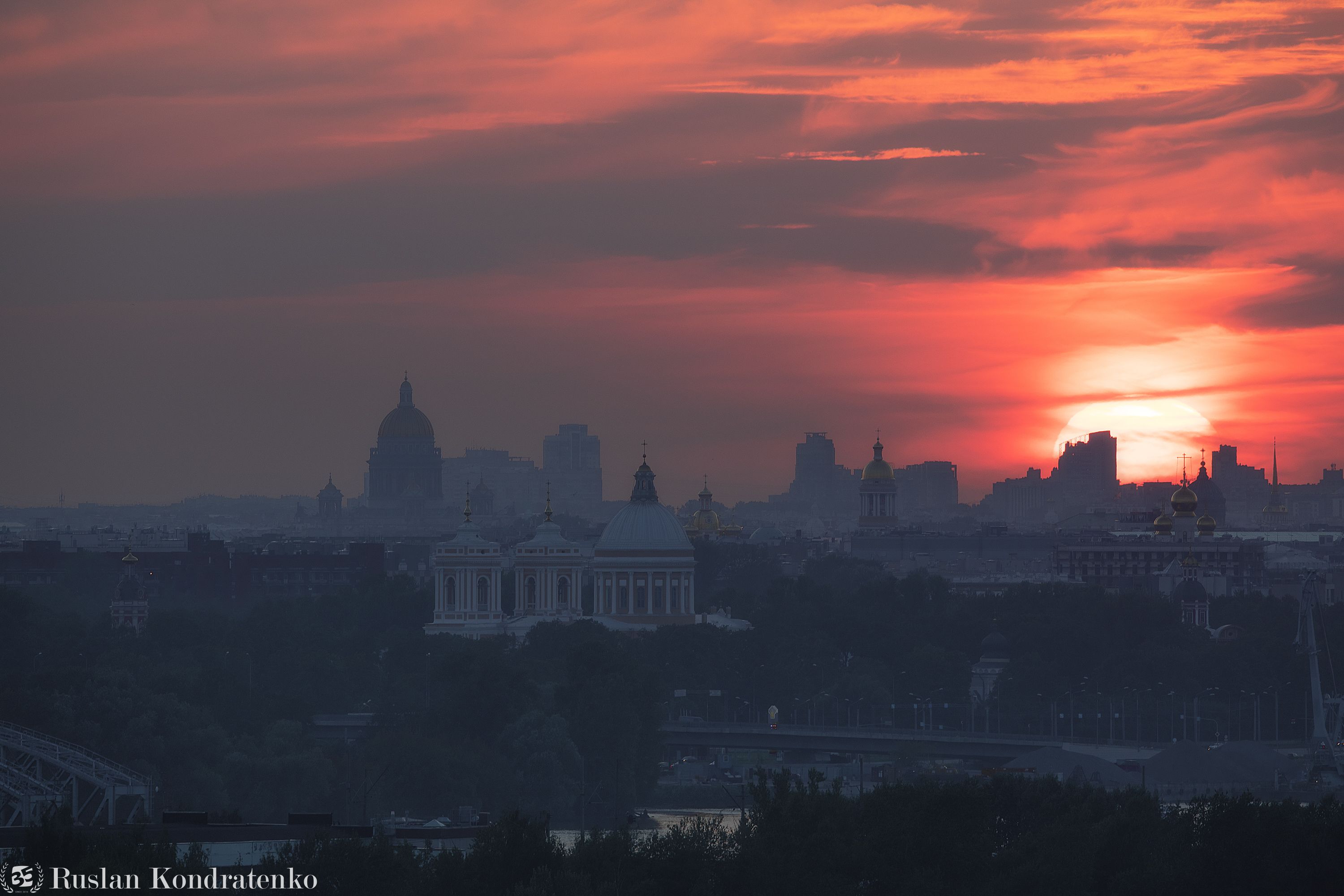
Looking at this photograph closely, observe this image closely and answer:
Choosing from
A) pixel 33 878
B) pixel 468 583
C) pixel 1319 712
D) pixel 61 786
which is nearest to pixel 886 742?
pixel 1319 712

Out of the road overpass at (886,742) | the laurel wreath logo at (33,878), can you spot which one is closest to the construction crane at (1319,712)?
the road overpass at (886,742)

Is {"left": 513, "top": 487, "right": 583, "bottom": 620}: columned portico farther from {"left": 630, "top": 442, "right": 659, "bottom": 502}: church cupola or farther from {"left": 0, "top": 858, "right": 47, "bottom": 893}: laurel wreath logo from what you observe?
{"left": 0, "top": 858, "right": 47, "bottom": 893}: laurel wreath logo

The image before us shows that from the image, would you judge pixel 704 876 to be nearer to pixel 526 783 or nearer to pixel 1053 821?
pixel 1053 821

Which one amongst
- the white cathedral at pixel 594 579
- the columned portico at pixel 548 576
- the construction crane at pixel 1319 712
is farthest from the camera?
the columned portico at pixel 548 576

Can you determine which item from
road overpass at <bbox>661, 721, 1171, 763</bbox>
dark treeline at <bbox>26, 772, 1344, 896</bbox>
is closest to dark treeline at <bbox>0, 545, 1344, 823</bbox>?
road overpass at <bbox>661, 721, 1171, 763</bbox>

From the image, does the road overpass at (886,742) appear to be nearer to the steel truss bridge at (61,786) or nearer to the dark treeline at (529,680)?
the dark treeline at (529,680)

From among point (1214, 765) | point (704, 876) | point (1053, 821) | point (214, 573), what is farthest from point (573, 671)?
point (214, 573)
